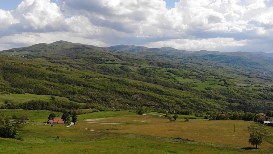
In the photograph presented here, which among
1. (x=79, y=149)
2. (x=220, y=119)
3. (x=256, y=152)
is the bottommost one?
(x=220, y=119)

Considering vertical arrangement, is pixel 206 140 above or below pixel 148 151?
below

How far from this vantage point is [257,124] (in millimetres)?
165375

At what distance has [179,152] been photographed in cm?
8312

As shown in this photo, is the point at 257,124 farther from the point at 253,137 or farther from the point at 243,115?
the point at 253,137

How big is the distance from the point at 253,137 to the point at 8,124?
232 feet

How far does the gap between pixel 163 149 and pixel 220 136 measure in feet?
163

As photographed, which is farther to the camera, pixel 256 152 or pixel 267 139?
pixel 267 139

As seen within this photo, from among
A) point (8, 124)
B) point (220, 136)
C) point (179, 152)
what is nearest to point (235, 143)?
point (220, 136)

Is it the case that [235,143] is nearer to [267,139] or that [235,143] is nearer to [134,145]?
[267,139]

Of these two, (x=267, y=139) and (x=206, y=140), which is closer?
(x=206, y=140)

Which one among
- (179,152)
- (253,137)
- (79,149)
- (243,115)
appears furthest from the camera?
(243,115)

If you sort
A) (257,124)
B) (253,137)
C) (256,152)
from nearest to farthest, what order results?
(256,152), (253,137), (257,124)

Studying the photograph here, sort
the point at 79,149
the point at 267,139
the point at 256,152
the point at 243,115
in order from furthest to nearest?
the point at 243,115, the point at 267,139, the point at 256,152, the point at 79,149

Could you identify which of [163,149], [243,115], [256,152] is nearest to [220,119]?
[243,115]
